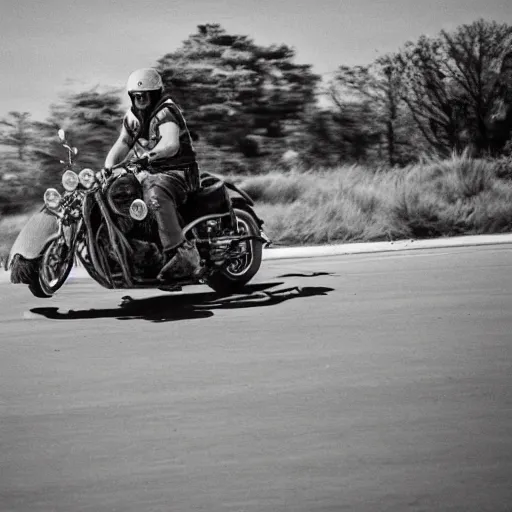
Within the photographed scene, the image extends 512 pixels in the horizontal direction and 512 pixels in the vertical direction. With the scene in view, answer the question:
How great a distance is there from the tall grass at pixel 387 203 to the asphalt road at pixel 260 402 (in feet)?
23.7

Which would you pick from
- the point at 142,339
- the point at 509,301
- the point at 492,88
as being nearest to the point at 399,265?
the point at 509,301

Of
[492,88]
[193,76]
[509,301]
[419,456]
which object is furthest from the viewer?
[492,88]

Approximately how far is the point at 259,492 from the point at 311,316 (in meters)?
5.50

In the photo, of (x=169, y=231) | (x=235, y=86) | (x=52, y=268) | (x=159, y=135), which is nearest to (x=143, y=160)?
(x=159, y=135)

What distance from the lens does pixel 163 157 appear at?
455 inches

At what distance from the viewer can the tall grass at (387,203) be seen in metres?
20.0

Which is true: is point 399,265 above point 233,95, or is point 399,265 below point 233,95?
below

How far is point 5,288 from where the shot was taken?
1399 cm

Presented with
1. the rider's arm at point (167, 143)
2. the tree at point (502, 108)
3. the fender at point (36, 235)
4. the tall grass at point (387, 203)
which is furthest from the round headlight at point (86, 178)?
the tree at point (502, 108)

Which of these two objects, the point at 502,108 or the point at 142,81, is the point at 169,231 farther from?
the point at 502,108

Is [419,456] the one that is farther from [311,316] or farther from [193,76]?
[193,76]

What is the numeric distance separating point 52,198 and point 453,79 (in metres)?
21.4

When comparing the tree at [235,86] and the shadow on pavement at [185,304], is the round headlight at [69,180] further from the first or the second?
the tree at [235,86]

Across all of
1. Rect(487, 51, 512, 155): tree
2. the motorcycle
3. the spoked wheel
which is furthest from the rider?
Rect(487, 51, 512, 155): tree
